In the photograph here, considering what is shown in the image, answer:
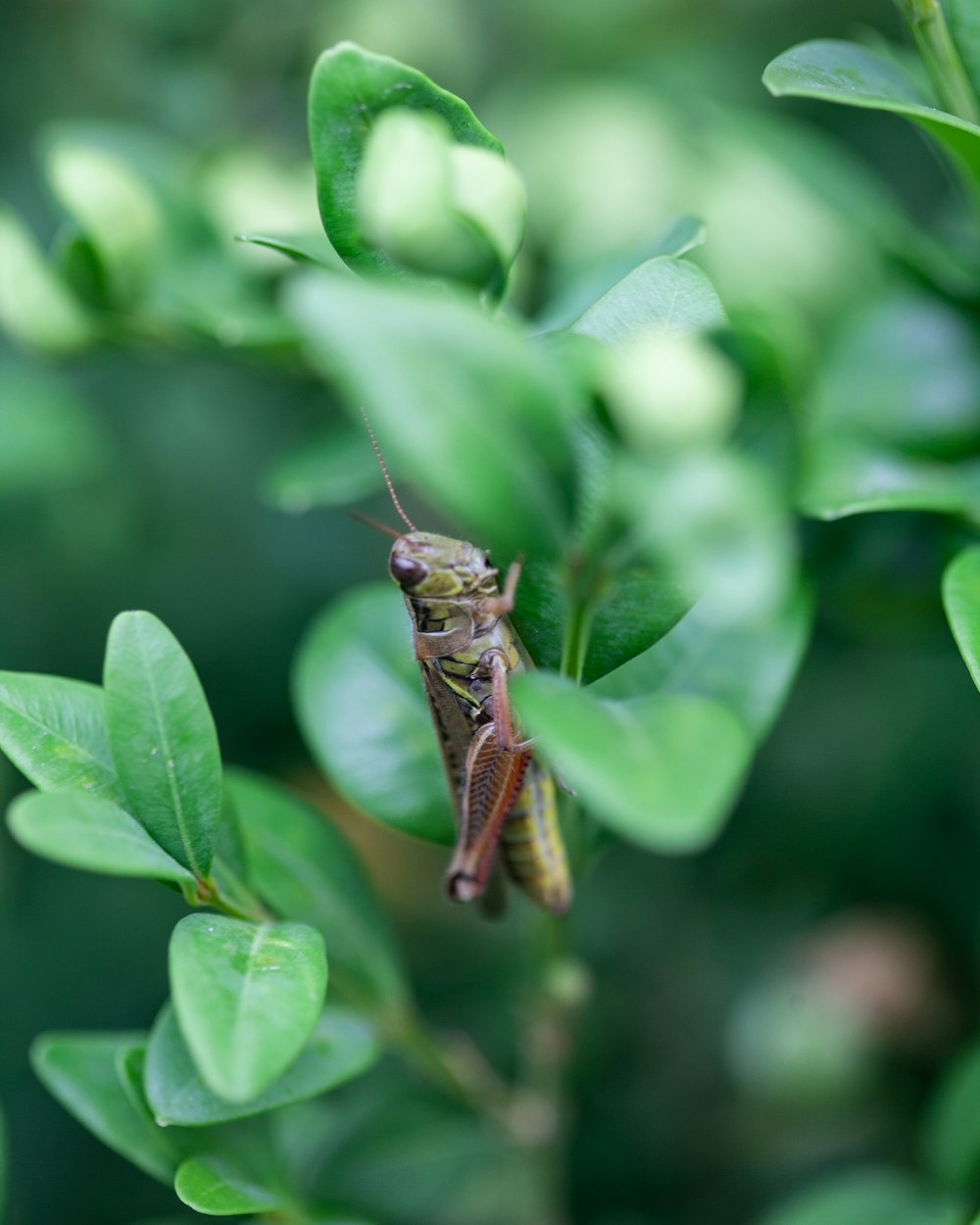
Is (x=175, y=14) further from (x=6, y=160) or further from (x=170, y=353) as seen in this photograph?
(x=170, y=353)

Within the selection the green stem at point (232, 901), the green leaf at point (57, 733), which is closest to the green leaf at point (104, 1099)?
the green stem at point (232, 901)

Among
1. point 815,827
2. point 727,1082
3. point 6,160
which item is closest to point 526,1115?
point 727,1082

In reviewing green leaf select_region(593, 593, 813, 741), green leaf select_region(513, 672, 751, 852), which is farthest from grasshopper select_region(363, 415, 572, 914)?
green leaf select_region(513, 672, 751, 852)

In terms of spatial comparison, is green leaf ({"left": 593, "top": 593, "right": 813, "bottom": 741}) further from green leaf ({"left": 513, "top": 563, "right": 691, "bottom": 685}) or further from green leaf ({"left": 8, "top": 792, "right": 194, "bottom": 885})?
green leaf ({"left": 8, "top": 792, "right": 194, "bottom": 885})

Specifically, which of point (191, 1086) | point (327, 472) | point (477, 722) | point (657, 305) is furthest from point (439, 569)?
point (191, 1086)

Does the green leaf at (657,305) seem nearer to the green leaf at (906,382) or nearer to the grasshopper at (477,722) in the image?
the grasshopper at (477,722)

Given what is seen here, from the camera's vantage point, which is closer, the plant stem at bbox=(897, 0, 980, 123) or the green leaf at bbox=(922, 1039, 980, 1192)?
the plant stem at bbox=(897, 0, 980, 123)

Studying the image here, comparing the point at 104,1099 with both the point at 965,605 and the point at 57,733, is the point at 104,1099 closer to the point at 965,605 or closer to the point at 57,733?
the point at 57,733

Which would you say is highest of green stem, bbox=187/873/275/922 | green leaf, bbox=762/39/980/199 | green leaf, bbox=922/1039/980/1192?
green leaf, bbox=762/39/980/199
